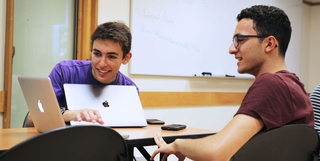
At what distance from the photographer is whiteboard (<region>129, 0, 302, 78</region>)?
3443 mm

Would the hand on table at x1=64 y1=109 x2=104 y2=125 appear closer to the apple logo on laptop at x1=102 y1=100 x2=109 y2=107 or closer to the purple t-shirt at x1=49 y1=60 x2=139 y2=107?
the apple logo on laptop at x1=102 y1=100 x2=109 y2=107

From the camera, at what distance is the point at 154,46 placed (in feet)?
11.6

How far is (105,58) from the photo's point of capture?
2094mm

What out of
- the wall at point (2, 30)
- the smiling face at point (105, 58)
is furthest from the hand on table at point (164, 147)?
the wall at point (2, 30)

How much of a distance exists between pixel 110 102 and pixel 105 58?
311 mm

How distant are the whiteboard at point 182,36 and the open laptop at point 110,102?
1.44m

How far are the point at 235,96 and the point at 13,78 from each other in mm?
2475

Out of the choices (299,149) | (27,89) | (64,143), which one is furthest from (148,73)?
(64,143)

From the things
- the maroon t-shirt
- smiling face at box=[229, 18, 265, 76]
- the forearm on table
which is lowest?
the forearm on table

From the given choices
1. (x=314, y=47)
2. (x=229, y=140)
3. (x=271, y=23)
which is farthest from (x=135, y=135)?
(x=314, y=47)

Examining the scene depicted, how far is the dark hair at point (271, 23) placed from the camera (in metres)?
1.51

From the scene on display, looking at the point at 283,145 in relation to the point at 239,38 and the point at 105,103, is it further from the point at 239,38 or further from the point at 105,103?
the point at 105,103

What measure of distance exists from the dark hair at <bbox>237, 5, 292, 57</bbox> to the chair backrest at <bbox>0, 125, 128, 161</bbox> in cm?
78


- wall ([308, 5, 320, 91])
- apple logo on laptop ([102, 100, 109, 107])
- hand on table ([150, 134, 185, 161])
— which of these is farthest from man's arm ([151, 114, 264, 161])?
wall ([308, 5, 320, 91])
